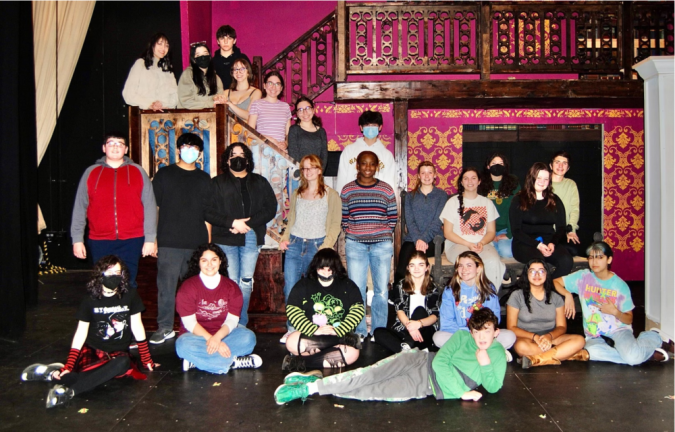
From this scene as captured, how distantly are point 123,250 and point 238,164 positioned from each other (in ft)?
3.80

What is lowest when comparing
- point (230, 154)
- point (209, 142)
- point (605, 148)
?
point (230, 154)

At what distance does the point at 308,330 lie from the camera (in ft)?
14.5

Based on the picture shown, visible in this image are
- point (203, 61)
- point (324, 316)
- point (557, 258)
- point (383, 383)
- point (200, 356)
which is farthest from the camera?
point (203, 61)

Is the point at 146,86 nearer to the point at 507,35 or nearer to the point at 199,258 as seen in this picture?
the point at 199,258

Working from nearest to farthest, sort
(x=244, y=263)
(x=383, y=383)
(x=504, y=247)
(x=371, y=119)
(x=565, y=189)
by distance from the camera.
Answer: (x=383, y=383) → (x=244, y=263) → (x=565, y=189) → (x=504, y=247) → (x=371, y=119)

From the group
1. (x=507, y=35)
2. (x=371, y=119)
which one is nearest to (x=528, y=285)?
(x=371, y=119)

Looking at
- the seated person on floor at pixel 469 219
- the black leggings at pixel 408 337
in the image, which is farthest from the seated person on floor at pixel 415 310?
the seated person on floor at pixel 469 219

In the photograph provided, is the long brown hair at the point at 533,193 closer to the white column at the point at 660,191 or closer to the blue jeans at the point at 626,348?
the white column at the point at 660,191

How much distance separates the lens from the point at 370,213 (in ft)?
16.4

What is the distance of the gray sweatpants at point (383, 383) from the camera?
12.1 feet

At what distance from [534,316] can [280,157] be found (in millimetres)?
2774

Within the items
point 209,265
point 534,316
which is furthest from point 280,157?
point 534,316

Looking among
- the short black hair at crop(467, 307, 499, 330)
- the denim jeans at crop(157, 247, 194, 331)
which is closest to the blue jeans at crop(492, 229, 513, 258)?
the short black hair at crop(467, 307, 499, 330)

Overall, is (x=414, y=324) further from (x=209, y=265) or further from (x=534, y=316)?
(x=209, y=265)
